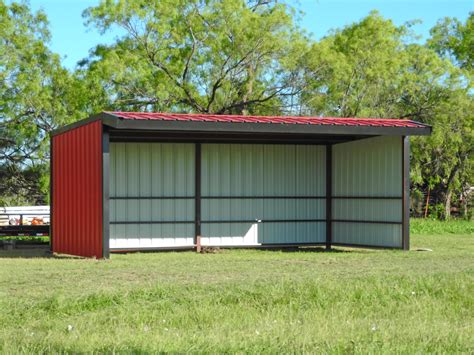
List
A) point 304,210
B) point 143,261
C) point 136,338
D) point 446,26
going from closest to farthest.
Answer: point 136,338
point 143,261
point 304,210
point 446,26

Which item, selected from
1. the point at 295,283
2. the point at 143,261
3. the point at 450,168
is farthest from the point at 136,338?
the point at 450,168

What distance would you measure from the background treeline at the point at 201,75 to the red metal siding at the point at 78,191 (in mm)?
13562

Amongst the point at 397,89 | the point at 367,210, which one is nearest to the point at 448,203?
the point at 397,89

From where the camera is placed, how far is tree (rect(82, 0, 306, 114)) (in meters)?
34.4

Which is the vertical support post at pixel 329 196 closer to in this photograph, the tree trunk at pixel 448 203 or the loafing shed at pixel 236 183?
the loafing shed at pixel 236 183

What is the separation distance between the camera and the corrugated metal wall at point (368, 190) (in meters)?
20.1

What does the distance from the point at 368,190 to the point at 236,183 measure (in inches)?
127

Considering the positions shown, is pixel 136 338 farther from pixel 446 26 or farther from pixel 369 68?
pixel 446 26

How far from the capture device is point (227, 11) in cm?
3525

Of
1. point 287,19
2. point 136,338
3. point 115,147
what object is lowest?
point 136,338

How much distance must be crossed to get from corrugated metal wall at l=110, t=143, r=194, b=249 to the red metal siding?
102 centimetres

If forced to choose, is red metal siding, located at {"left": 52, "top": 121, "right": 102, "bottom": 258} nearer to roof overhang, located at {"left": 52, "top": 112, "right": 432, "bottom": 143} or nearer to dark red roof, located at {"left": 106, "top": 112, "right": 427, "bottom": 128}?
roof overhang, located at {"left": 52, "top": 112, "right": 432, "bottom": 143}

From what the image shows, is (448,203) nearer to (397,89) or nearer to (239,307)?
(397,89)

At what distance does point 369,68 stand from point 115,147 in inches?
747
